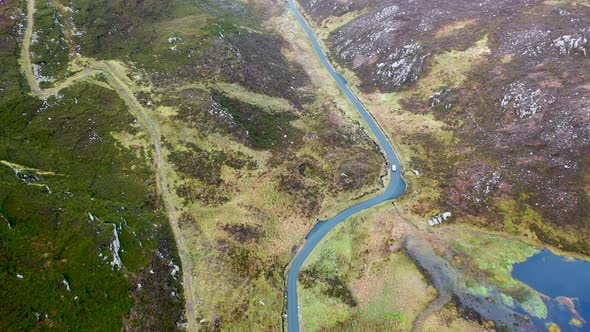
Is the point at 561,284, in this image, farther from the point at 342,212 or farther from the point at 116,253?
the point at 116,253

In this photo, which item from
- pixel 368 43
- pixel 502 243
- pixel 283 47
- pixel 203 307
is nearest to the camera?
pixel 203 307

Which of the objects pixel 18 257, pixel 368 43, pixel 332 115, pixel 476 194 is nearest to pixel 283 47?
pixel 368 43

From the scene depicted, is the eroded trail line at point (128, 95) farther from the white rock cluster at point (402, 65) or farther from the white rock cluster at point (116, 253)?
the white rock cluster at point (402, 65)

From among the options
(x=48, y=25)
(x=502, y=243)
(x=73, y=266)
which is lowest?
(x=502, y=243)

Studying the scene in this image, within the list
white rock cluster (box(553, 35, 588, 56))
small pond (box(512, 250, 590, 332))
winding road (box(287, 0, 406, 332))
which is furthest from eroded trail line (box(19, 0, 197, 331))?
white rock cluster (box(553, 35, 588, 56))

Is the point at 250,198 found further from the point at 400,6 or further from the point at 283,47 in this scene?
the point at 400,6

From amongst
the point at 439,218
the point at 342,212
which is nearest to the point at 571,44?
the point at 439,218
